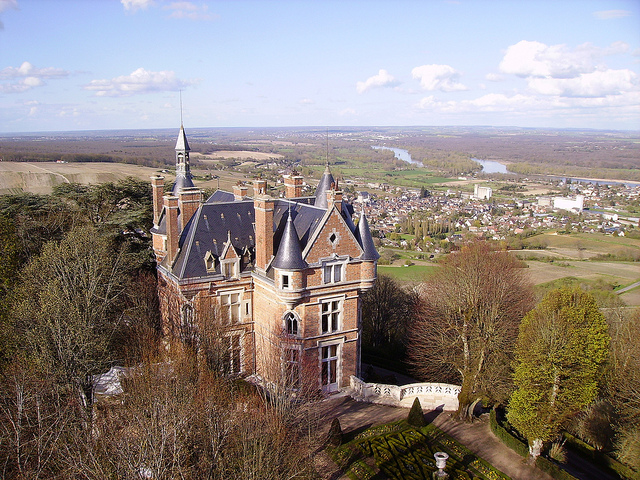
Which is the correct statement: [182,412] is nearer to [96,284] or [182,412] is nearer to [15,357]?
[15,357]

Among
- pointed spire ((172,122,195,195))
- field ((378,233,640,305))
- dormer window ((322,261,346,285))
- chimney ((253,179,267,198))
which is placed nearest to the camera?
dormer window ((322,261,346,285))

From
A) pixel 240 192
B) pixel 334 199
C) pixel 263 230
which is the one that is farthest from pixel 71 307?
pixel 240 192

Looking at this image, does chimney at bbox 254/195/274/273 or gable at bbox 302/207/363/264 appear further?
chimney at bbox 254/195/274/273

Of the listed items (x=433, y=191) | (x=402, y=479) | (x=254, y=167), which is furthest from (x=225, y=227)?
(x=433, y=191)

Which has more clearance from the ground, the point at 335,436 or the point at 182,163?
the point at 182,163

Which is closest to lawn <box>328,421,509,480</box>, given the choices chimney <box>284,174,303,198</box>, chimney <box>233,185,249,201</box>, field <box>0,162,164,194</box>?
chimney <box>284,174,303,198</box>

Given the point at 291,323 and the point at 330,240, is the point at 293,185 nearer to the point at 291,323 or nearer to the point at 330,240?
the point at 330,240

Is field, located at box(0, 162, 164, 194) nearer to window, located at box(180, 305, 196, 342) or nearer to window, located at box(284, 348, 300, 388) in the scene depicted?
window, located at box(180, 305, 196, 342)
